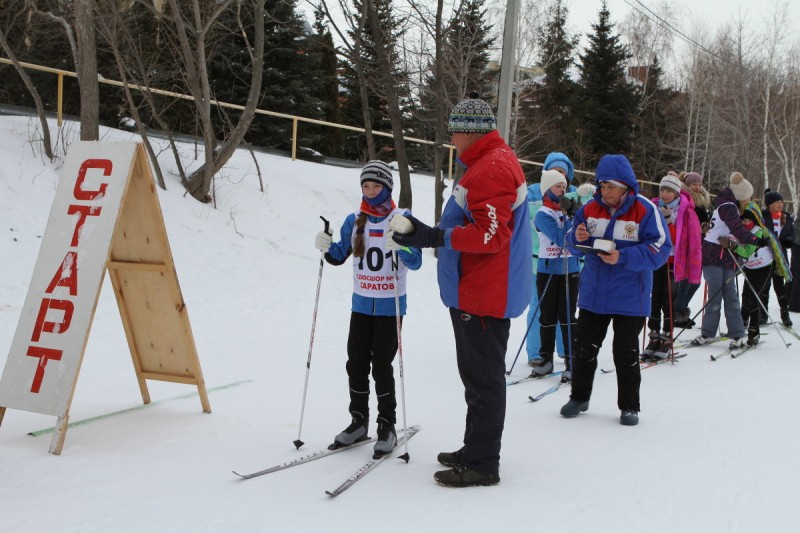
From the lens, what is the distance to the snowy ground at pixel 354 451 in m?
3.18

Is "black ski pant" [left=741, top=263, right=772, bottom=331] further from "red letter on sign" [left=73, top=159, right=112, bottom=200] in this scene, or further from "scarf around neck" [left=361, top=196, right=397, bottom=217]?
"red letter on sign" [left=73, top=159, right=112, bottom=200]

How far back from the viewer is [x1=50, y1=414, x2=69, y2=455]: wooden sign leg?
3.86 meters

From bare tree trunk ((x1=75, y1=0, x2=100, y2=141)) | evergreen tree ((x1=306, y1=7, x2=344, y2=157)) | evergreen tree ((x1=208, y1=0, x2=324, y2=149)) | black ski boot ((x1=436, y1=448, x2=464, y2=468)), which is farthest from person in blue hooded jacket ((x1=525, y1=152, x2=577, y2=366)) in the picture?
evergreen tree ((x1=306, y1=7, x2=344, y2=157))

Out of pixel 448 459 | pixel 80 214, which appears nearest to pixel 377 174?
pixel 448 459

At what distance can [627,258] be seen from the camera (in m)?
4.73

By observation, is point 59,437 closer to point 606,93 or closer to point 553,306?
point 553,306

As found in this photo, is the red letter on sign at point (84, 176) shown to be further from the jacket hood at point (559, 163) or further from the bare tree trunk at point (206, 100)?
the bare tree trunk at point (206, 100)

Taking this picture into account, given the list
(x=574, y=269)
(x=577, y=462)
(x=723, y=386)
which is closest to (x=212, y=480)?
(x=577, y=462)

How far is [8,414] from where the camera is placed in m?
4.58

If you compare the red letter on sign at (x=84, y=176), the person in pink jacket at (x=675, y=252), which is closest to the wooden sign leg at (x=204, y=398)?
the red letter on sign at (x=84, y=176)

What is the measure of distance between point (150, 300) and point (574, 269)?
369 cm

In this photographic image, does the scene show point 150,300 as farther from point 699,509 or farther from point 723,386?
point 723,386

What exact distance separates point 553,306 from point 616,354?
5.18ft

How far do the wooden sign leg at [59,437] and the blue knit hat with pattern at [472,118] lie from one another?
2.61 meters
